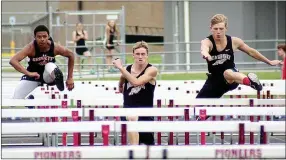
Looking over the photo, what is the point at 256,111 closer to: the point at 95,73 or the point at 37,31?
the point at 37,31

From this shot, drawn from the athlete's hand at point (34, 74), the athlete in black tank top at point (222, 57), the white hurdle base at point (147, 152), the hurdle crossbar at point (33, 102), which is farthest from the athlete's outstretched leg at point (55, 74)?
the white hurdle base at point (147, 152)

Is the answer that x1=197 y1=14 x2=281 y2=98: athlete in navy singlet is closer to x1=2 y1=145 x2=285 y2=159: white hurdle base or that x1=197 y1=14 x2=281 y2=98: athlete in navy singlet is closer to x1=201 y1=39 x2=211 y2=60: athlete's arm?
x1=201 y1=39 x2=211 y2=60: athlete's arm

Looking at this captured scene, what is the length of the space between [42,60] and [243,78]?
3.50 m

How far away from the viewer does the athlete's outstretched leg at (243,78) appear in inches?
430

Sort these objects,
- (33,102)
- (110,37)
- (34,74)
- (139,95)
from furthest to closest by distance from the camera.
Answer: (110,37)
(34,74)
(33,102)
(139,95)

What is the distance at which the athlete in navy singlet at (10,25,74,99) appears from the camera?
12.6 meters

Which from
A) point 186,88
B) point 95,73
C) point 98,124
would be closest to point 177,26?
point 95,73

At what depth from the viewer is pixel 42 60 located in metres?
13.1

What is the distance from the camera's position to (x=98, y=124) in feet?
24.9

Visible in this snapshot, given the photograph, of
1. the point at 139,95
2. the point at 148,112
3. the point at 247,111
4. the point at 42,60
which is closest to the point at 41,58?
the point at 42,60

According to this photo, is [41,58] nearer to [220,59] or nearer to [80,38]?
[220,59]

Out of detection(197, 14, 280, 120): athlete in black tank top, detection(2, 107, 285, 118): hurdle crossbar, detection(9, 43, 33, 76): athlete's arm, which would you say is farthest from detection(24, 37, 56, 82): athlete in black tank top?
detection(2, 107, 285, 118): hurdle crossbar

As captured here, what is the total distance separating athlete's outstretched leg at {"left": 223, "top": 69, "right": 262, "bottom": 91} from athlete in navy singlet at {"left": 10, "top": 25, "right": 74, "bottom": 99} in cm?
256

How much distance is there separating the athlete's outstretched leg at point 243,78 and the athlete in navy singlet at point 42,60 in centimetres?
256
